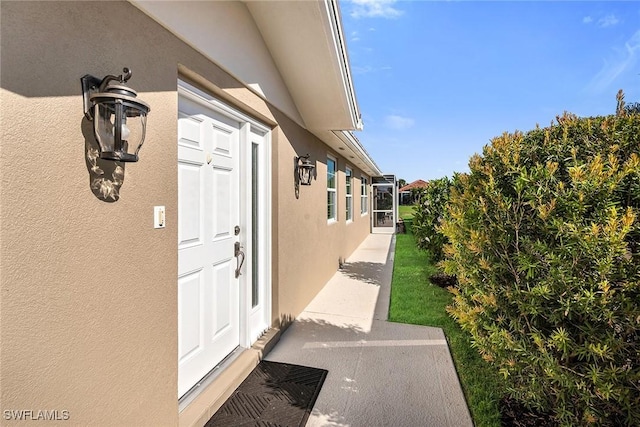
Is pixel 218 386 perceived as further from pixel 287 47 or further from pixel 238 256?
pixel 287 47

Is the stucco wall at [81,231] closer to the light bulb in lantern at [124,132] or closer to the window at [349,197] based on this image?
the light bulb in lantern at [124,132]

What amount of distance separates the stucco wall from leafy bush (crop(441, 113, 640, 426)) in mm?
2319

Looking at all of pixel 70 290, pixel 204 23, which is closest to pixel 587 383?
pixel 70 290

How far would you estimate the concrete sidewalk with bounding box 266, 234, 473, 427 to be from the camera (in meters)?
2.79

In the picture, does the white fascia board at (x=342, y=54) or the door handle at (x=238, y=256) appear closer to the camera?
the white fascia board at (x=342, y=54)

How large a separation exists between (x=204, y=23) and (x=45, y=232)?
2.06 metres

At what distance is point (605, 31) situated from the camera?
727cm

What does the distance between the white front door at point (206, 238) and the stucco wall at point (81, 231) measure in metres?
0.40

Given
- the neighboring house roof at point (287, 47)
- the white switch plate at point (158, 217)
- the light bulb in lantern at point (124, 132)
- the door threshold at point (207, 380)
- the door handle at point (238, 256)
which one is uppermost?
the neighboring house roof at point (287, 47)

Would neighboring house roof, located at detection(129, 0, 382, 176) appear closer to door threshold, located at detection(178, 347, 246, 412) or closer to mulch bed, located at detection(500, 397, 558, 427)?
door threshold, located at detection(178, 347, 246, 412)

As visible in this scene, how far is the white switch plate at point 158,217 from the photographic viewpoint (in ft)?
6.88

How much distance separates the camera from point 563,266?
6.29ft

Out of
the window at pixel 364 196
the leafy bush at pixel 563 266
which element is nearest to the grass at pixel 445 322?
the leafy bush at pixel 563 266

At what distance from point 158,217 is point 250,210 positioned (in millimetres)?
1713
